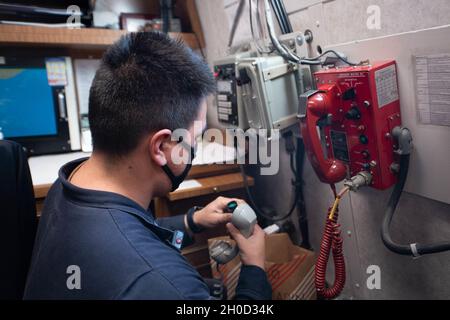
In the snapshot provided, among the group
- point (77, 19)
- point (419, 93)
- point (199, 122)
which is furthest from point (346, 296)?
point (77, 19)

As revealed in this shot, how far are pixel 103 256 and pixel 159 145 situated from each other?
261 millimetres

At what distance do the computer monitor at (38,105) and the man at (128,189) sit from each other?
1.07m

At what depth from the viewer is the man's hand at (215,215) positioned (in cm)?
108

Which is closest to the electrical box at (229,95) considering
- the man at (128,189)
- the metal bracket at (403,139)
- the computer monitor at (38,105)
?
the man at (128,189)

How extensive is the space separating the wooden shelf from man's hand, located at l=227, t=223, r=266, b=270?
48.8 inches

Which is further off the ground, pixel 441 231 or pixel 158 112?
pixel 158 112

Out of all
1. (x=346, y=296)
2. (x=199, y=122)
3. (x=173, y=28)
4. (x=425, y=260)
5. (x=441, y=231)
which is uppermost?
(x=173, y=28)

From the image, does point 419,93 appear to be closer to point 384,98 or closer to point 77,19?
point 384,98

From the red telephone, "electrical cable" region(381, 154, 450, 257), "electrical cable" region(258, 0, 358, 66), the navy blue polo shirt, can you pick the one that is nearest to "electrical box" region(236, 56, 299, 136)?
"electrical cable" region(258, 0, 358, 66)

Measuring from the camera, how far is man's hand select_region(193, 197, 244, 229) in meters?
1.08

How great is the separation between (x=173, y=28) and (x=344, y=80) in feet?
4.38

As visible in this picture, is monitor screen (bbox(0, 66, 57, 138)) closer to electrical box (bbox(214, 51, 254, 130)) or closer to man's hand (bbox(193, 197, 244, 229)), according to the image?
electrical box (bbox(214, 51, 254, 130))

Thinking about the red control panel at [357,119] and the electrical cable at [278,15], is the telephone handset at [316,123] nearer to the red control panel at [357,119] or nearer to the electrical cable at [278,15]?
the red control panel at [357,119]

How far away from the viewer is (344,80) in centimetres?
90
